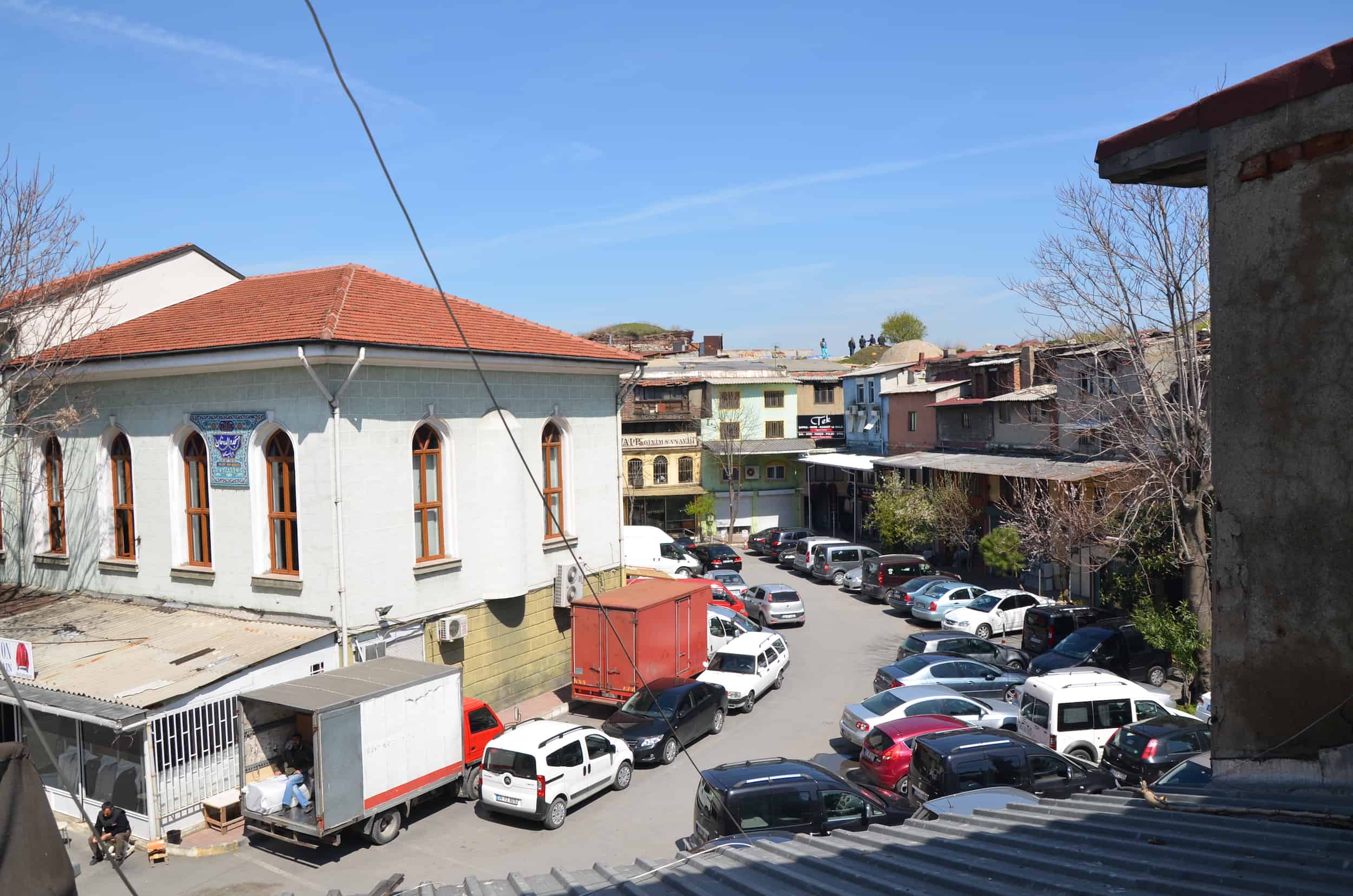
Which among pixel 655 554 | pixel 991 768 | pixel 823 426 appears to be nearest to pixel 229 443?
pixel 991 768

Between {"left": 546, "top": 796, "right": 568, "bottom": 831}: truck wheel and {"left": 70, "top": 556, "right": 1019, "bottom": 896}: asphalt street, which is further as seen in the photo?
{"left": 546, "top": 796, "right": 568, "bottom": 831}: truck wheel

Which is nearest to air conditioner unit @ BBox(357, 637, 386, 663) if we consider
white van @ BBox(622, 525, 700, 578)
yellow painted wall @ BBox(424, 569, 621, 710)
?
yellow painted wall @ BBox(424, 569, 621, 710)

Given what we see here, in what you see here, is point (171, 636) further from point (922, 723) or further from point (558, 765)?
point (922, 723)

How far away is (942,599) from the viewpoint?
1160 inches

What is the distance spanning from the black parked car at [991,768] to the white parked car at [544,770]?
5.36 m

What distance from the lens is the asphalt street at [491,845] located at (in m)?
13.1

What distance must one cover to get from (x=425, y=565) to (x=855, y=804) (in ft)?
33.8

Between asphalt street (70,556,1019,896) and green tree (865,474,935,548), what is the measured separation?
1870 cm

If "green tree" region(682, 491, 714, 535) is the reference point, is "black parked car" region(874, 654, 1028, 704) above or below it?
below

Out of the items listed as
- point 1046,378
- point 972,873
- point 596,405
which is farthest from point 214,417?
point 1046,378

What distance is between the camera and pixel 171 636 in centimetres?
1742

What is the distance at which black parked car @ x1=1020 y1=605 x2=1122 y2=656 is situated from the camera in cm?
2448

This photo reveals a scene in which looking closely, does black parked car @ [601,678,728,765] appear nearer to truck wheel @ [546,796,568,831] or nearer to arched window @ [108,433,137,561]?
truck wheel @ [546,796,568,831]

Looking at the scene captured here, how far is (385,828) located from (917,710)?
9.88 m
